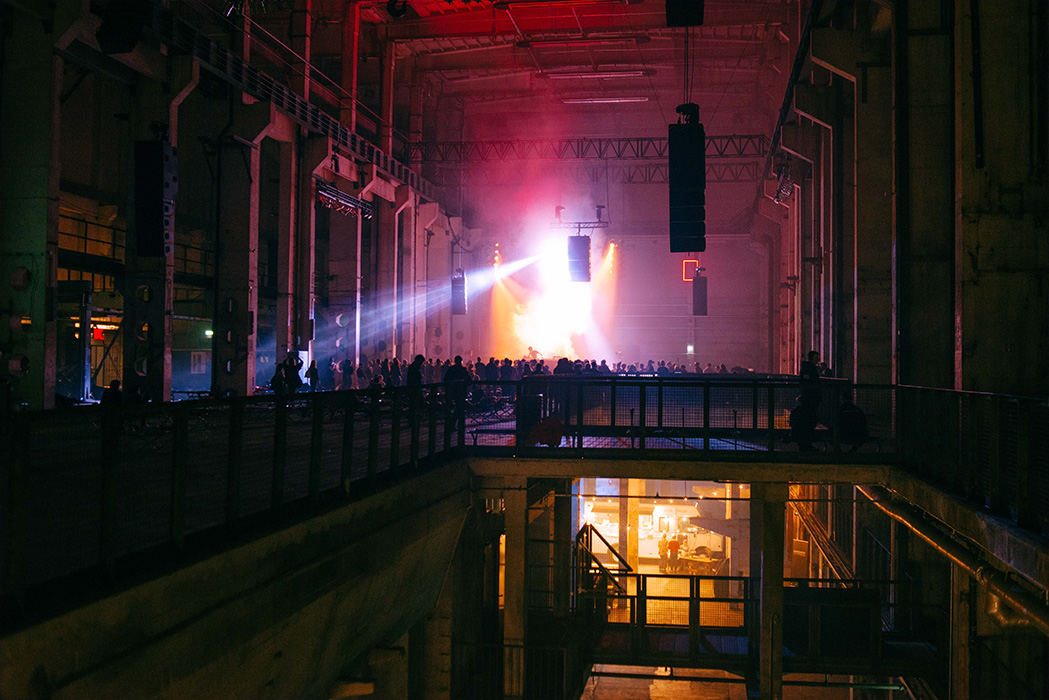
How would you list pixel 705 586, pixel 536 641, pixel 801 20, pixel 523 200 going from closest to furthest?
1. pixel 536 641
2. pixel 801 20
3. pixel 705 586
4. pixel 523 200

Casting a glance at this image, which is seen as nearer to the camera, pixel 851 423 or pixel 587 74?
pixel 851 423

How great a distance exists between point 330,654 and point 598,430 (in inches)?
260

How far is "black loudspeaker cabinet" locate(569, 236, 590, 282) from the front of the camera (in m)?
30.8

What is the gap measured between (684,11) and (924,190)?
17.1 ft

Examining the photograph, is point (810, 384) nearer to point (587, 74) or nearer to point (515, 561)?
point (515, 561)

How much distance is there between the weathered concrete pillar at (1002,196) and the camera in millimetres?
10391

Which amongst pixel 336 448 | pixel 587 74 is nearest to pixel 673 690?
pixel 336 448

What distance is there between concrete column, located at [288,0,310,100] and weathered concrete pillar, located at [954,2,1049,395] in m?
18.2

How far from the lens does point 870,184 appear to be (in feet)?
50.3

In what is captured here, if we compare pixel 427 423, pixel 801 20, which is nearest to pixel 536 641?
pixel 427 423

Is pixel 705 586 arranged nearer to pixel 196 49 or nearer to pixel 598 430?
pixel 598 430

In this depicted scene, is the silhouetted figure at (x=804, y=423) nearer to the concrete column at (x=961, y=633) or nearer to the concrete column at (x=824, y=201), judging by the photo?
the concrete column at (x=961, y=633)

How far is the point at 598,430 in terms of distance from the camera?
42.8 feet

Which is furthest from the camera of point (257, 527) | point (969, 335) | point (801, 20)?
point (801, 20)
